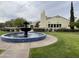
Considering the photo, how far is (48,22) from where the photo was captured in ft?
90.9

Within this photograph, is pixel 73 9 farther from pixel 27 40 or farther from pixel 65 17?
pixel 27 40

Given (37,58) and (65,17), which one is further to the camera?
(65,17)

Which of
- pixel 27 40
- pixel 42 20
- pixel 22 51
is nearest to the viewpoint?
pixel 22 51

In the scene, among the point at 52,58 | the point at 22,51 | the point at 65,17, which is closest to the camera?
the point at 52,58

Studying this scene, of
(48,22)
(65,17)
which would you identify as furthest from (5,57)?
(65,17)

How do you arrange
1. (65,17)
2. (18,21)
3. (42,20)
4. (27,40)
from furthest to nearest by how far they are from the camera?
(18,21)
(65,17)
(42,20)
(27,40)

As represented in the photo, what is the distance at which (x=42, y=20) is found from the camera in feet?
89.7

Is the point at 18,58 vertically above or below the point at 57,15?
below

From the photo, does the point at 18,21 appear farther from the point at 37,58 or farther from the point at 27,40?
the point at 37,58

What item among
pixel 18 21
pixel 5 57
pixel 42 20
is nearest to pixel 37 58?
pixel 5 57

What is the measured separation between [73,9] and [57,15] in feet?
16.9

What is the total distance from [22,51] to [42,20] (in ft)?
68.1

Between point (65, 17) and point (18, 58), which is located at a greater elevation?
point (65, 17)

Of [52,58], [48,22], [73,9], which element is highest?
[73,9]
